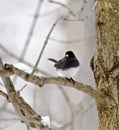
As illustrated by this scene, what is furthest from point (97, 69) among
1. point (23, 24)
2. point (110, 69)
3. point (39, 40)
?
point (23, 24)

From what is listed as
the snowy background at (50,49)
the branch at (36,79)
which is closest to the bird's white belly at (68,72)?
the snowy background at (50,49)

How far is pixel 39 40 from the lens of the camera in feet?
19.7

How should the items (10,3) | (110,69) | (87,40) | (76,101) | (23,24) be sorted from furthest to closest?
1. (10,3)
2. (23,24)
3. (76,101)
4. (87,40)
5. (110,69)

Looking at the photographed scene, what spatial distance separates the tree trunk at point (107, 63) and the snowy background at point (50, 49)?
59cm

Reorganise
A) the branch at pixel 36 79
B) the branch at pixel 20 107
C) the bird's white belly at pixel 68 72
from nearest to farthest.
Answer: the branch at pixel 36 79
the branch at pixel 20 107
the bird's white belly at pixel 68 72

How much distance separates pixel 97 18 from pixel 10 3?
5199 mm

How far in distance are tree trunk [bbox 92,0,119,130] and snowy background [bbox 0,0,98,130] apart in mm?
593

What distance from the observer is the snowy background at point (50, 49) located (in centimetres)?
316

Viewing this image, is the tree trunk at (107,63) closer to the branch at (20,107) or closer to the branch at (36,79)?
the branch at (36,79)

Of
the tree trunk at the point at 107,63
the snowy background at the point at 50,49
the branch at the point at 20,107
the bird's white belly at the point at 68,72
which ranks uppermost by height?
the snowy background at the point at 50,49

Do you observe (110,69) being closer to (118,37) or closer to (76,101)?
(118,37)

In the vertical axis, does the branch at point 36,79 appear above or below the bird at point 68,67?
below

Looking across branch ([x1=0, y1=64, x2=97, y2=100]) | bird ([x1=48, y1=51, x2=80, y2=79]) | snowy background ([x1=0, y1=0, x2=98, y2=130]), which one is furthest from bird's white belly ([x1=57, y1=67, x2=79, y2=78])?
branch ([x1=0, y1=64, x2=97, y2=100])

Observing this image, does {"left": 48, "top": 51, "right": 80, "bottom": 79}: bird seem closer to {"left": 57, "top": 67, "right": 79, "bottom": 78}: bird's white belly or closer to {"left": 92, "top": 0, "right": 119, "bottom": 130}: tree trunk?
{"left": 57, "top": 67, "right": 79, "bottom": 78}: bird's white belly
